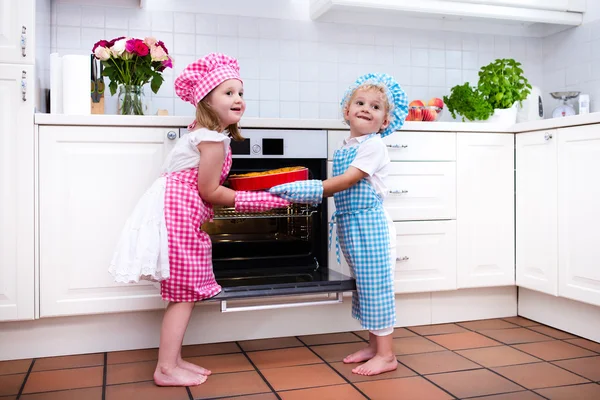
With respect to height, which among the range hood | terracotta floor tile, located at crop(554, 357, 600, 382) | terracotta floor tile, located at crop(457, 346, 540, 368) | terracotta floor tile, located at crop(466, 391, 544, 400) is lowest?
terracotta floor tile, located at crop(466, 391, 544, 400)

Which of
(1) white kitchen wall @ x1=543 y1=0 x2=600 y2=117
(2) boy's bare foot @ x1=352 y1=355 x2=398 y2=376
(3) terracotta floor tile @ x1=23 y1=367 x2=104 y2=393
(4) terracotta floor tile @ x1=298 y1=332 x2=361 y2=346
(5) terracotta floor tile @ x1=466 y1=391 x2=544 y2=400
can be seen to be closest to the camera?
(5) terracotta floor tile @ x1=466 y1=391 x2=544 y2=400

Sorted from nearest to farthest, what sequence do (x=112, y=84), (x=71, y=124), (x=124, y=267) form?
(x=124, y=267) → (x=71, y=124) → (x=112, y=84)

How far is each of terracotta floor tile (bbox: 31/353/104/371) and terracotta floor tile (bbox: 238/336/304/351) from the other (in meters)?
0.53

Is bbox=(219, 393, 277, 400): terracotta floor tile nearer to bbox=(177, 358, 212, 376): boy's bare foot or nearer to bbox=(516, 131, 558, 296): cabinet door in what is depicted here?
bbox=(177, 358, 212, 376): boy's bare foot

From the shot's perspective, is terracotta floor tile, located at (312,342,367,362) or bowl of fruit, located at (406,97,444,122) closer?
terracotta floor tile, located at (312,342,367,362)

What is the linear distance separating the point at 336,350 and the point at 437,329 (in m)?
0.54

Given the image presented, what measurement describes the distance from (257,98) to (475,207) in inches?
44.5

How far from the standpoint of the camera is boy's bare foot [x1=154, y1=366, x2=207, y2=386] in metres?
1.93

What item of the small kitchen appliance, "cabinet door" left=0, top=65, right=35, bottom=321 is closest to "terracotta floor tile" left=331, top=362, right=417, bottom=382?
"cabinet door" left=0, top=65, right=35, bottom=321

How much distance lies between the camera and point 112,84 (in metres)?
2.46

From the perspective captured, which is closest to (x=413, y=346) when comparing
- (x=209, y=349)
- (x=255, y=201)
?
(x=209, y=349)

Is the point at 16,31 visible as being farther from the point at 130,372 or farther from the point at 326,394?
the point at 326,394

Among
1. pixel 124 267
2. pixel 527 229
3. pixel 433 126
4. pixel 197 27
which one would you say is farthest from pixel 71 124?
pixel 527 229

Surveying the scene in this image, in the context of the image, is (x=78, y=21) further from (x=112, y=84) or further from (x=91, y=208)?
(x=91, y=208)
